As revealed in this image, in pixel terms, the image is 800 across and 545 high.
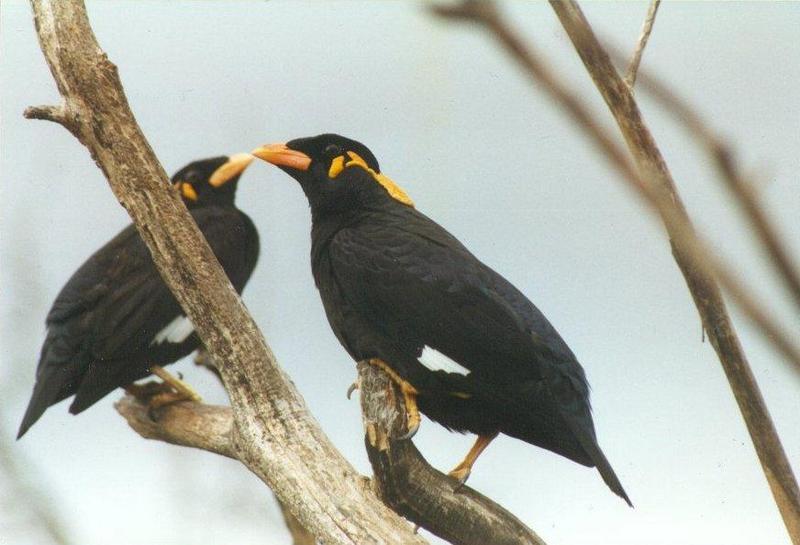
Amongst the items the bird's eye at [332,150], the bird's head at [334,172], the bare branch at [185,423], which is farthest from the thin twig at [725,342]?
the bare branch at [185,423]

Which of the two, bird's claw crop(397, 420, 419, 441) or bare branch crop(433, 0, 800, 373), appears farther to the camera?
bird's claw crop(397, 420, 419, 441)

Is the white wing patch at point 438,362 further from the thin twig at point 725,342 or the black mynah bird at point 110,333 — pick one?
the black mynah bird at point 110,333

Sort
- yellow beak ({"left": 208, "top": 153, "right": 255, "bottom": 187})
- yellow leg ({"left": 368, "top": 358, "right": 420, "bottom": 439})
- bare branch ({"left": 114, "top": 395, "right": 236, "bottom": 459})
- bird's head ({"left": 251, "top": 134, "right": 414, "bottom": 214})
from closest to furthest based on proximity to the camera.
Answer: yellow leg ({"left": 368, "top": 358, "right": 420, "bottom": 439}), bird's head ({"left": 251, "top": 134, "right": 414, "bottom": 214}), bare branch ({"left": 114, "top": 395, "right": 236, "bottom": 459}), yellow beak ({"left": 208, "top": 153, "right": 255, "bottom": 187})

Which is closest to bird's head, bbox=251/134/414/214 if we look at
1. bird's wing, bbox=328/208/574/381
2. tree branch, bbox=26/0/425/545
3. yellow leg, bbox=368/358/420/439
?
bird's wing, bbox=328/208/574/381

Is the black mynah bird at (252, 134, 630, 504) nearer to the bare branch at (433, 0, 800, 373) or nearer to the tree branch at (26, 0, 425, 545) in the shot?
the tree branch at (26, 0, 425, 545)

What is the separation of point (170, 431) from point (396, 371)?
195 cm

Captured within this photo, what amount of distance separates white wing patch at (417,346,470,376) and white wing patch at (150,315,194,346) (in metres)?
1.92

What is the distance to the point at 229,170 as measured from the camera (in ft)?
19.8

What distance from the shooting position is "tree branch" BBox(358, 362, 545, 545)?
325 cm

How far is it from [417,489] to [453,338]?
20.2 inches

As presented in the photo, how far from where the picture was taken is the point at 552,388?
3418 mm

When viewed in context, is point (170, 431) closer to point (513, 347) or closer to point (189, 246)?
point (189, 246)

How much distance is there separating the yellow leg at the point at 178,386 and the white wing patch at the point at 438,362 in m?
2.04

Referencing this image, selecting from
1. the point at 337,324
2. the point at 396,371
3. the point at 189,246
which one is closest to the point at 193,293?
the point at 189,246
